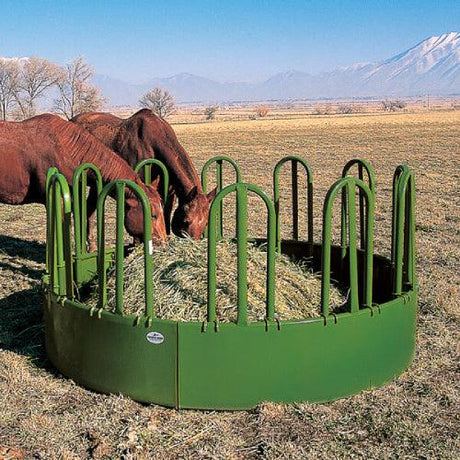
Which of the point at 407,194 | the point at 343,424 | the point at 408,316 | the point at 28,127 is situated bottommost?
the point at 343,424

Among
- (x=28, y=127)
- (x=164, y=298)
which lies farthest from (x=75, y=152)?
(x=164, y=298)

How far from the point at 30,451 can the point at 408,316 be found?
2685 millimetres

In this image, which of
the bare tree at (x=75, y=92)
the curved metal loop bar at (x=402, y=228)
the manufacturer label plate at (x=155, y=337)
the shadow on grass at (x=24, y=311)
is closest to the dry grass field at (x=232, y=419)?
the shadow on grass at (x=24, y=311)

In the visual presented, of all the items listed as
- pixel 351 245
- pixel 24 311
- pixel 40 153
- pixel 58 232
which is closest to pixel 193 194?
pixel 40 153

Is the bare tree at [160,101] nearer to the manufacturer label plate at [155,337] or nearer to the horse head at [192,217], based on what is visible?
the horse head at [192,217]

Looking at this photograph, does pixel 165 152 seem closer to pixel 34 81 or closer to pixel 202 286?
pixel 202 286

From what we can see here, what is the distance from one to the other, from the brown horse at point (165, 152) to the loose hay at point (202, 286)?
120 cm

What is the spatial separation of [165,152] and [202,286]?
3.70 meters

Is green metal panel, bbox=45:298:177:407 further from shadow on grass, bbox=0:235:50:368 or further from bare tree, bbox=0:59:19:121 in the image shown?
bare tree, bbox=0:59:19:121

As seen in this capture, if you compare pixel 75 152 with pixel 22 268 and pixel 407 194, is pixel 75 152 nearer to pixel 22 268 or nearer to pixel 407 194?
pixel 22 268

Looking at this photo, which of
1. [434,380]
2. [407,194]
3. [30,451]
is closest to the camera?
[30,451]

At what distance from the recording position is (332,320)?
3.96 m

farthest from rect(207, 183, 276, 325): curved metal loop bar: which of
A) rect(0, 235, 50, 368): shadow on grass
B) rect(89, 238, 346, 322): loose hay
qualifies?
rect(0, 235, 50, 368): shadow on grass

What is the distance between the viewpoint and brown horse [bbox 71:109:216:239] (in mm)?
6586
